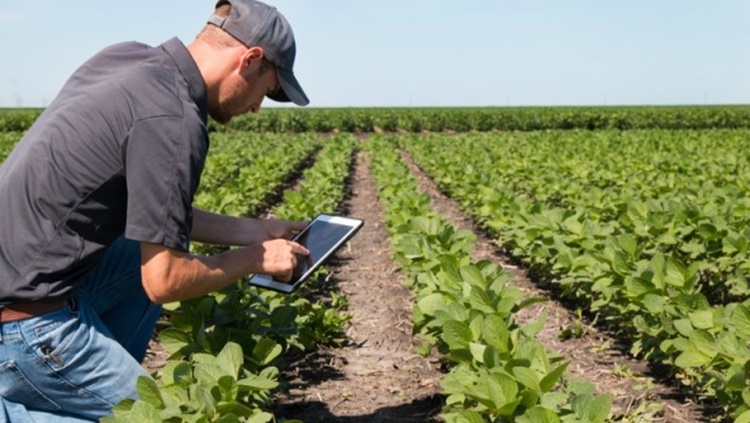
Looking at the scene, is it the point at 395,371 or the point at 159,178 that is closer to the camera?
the point at 159,178

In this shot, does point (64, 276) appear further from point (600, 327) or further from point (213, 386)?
point (600, 327)

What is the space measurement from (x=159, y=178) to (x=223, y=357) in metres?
0.71

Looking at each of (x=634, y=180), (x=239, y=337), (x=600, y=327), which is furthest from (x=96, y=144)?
(x=634, y=180)

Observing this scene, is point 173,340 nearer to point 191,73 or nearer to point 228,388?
point 228,388

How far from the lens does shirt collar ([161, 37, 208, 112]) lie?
259cm

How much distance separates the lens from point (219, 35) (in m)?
2.65

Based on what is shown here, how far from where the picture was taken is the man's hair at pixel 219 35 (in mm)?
2641

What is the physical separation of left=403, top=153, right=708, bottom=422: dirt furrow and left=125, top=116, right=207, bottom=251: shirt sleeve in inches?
75.3

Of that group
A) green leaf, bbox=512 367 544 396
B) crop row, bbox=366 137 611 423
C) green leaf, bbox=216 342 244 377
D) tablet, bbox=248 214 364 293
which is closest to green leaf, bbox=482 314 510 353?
crop row, bbox=366 137 611 423

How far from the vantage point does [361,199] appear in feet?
41.3

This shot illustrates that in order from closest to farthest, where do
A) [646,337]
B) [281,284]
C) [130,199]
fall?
1. [130,199]
2. [281,284]
3. [646,337]

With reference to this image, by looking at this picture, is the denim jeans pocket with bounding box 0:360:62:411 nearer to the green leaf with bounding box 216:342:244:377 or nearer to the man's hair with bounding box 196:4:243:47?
the green leaf with bounding box 216:342:244:377

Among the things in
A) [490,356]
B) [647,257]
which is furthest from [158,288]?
[647,257]

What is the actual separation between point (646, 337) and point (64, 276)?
9.91ft
